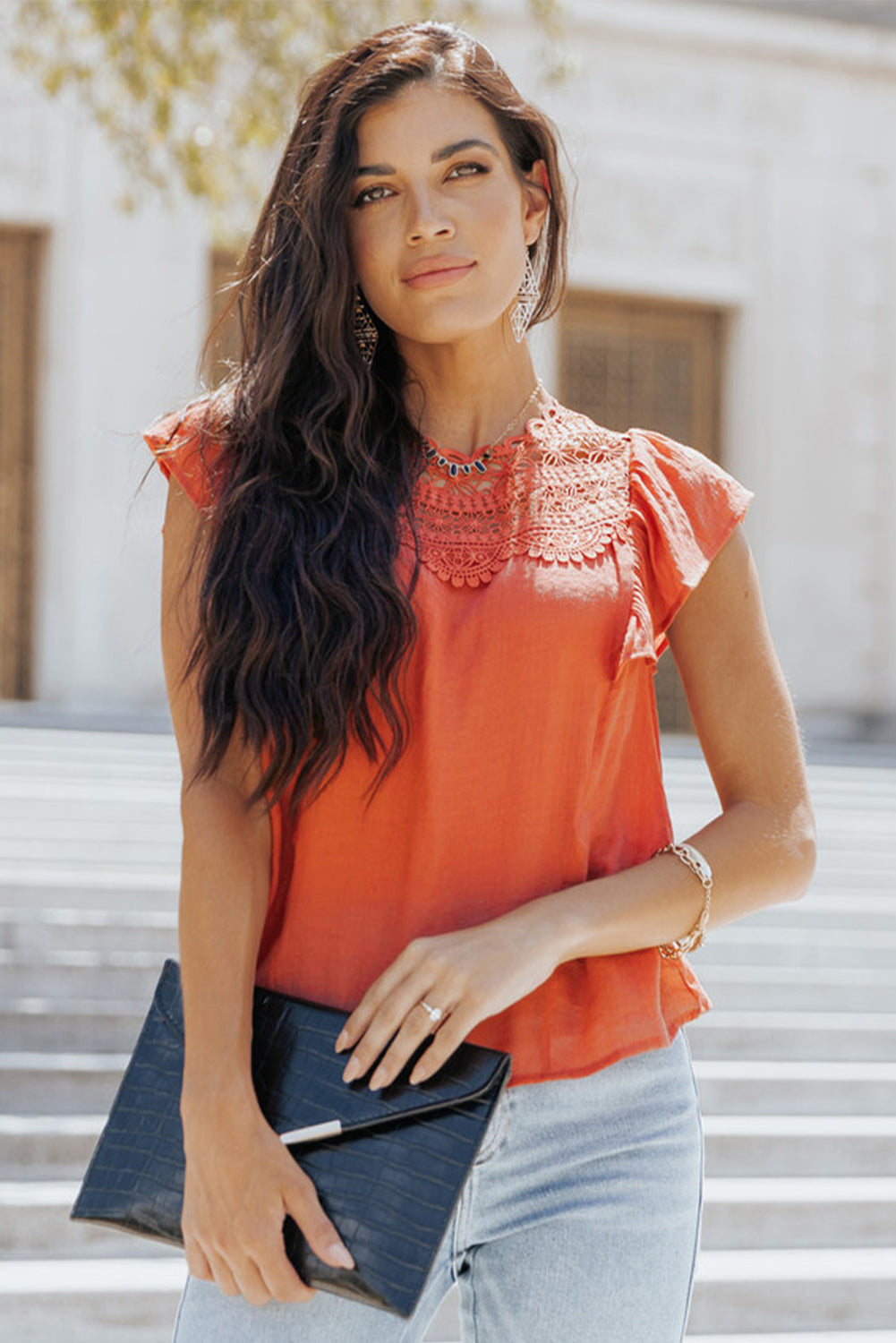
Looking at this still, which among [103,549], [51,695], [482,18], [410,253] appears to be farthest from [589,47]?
[410,253]

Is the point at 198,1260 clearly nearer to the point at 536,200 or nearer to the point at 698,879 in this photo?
the point at 698,879

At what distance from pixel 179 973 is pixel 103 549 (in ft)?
34.6

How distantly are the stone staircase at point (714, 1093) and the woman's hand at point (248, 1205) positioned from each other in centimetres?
222

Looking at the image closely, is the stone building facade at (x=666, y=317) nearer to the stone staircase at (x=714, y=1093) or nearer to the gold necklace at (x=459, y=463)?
the stone staircase at (x=714, y=1093)

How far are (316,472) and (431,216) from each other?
278 millimetres

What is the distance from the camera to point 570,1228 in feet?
5.09

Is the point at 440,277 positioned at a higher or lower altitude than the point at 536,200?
lower

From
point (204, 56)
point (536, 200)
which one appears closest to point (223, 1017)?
point (536, 200)

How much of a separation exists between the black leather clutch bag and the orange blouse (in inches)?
4.2

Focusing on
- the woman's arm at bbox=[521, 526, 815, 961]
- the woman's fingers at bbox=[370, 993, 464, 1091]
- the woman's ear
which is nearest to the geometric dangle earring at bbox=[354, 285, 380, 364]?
the woman's ear

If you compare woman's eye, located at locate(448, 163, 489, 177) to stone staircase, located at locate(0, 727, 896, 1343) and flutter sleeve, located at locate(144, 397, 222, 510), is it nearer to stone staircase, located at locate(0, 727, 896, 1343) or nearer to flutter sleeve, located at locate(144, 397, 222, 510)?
flutter sleeve, located at locate(144, 397, 222, 510)

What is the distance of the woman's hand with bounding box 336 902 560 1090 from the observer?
1454 mm

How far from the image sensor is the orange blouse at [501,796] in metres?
1.59

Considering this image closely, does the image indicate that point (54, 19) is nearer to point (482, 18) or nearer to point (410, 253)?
point (410, 253)
